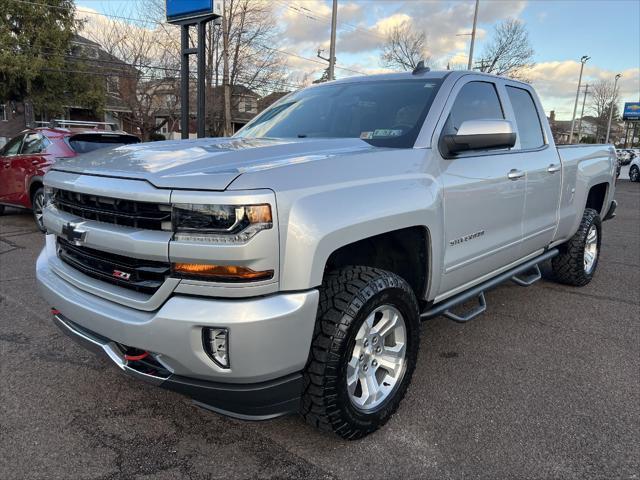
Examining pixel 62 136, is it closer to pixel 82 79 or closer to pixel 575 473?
pixel 575 473

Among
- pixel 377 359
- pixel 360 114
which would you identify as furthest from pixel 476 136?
pixel 377 359

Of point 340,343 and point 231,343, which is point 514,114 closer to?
point 340,343

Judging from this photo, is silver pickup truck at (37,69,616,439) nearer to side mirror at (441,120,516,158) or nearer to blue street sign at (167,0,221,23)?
side mirror at (441,120,516,158)

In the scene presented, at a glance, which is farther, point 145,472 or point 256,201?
point 145,472

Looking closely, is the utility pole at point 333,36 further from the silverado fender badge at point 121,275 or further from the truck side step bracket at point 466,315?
the silverado fender badge at point 121,275

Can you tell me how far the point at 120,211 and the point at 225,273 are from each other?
60 cm

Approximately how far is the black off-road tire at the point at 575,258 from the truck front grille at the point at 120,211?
4.37 m

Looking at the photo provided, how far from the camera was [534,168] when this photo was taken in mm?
3838

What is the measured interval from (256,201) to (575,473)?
6.39 feet

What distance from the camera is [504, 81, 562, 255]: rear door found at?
381 cm

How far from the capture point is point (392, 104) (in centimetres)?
329

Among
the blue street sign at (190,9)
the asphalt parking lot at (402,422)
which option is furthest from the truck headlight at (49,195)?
the blue street sign at (190,9)

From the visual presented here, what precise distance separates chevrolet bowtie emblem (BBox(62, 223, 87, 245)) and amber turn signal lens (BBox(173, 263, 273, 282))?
0.69 metres

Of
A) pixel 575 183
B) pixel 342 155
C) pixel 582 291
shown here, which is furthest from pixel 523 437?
pixel 582 291
